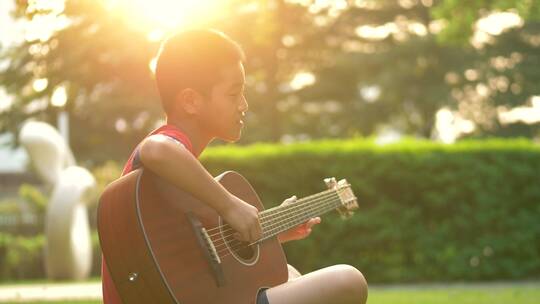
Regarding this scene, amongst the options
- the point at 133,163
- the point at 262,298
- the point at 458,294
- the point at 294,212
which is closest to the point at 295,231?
the point at 294,212

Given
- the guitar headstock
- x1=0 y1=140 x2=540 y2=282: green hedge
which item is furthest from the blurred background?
the guitar headstock

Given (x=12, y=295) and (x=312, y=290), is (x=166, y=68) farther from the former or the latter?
(x=12, y=295)

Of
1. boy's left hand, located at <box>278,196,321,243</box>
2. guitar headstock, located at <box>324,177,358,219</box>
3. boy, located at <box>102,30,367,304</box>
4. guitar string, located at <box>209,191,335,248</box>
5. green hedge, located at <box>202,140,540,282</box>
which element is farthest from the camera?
green hedge, located at <box>202,140,540,282</box>

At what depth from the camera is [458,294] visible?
10.3 meters

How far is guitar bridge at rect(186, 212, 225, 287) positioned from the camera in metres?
3.45

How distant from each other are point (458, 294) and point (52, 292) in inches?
222

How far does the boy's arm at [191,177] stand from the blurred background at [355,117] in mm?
2448

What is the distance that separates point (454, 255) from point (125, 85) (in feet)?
64.5

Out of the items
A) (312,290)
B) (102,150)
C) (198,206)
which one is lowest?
(102,150)

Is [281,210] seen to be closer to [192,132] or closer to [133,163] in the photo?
[192,132]

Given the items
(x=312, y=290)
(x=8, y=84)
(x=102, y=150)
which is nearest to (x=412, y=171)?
(x=312, y=290)

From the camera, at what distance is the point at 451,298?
970 centimetres

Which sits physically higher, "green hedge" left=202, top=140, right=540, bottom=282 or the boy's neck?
the boy's neck

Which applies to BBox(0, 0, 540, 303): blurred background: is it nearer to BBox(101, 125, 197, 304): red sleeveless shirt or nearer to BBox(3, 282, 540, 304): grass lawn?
BBox(3, 282, 540, 304): grass lawn
